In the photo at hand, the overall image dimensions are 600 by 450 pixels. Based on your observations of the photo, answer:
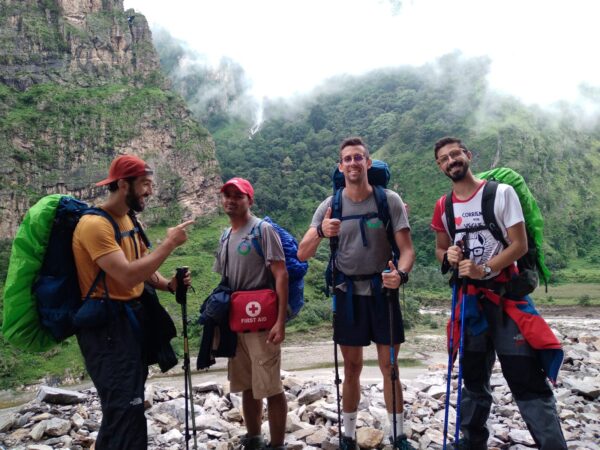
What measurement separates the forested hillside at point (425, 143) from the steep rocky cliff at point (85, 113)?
16.7 metres

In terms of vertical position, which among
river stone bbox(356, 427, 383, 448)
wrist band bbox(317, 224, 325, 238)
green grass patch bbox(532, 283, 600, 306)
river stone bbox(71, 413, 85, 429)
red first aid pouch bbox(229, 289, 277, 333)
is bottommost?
green grass patch bbox(532, 283, 600, 306)

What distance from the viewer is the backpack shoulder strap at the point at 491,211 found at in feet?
12.2

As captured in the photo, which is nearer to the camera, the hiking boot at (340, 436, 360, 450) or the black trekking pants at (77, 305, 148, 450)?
the black trekking pants at (77, 305, 148, 450)

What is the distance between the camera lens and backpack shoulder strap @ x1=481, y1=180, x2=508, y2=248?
146 inches

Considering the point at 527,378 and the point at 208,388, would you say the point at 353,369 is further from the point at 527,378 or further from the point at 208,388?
the point at 208,388

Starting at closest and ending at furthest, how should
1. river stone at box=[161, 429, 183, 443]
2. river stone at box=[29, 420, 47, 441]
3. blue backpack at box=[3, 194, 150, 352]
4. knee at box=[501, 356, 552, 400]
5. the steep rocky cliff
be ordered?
1. blue backpack at box=[3, 194, 150, 352]
2. knee at box=[501, 356, 552, 400]
3. river stone at box=[161, 429, 183, 443]
4. river stone at box=[29, 420, 47, 441]
5. the steep rocky cliff

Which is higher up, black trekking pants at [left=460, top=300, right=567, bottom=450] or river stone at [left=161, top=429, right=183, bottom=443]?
black trekking pants at [left=460, top=300, right=567, bottom=450]

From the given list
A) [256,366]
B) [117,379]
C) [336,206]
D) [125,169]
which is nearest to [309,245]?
[336,206]

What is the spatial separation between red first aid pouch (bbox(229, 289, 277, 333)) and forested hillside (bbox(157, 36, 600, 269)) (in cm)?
6634

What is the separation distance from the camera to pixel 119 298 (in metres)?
3.36

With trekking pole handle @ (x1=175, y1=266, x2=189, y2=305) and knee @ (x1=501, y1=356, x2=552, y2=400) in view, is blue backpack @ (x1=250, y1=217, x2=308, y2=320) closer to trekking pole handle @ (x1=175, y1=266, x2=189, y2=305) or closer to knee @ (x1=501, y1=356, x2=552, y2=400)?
trekking pole handle @ (x1=175, y1=266, x2=189, y2=305)

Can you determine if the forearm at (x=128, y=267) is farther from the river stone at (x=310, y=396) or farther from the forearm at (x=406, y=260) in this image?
the river stone at (x=310, y=396)

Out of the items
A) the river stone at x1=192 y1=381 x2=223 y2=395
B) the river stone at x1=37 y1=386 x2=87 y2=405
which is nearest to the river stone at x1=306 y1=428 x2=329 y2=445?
the river stone at x1=192 y1=381 x2=223 y2=395

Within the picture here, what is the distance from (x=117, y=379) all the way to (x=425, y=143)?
317 feet
